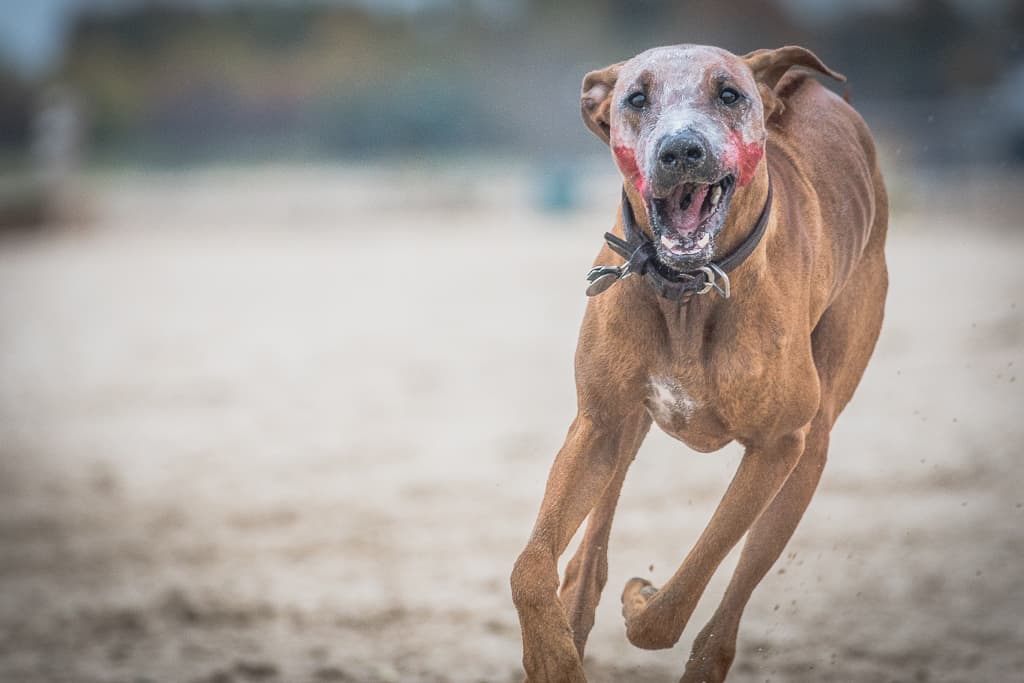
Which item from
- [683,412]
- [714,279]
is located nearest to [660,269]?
[714,279]

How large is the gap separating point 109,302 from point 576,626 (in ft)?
38.1

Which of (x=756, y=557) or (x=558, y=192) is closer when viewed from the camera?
(x=756, y=557)

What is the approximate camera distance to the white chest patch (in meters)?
2.84

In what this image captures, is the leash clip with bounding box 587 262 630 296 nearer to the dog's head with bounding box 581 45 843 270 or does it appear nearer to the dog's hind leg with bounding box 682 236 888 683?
the dog's head with bounding box 581 45 843 270

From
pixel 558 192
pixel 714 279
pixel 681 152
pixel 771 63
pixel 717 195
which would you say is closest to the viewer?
pixel 681 152

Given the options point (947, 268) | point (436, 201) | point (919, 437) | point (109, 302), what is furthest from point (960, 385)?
point (436, 201)

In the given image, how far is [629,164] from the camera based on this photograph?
266cm

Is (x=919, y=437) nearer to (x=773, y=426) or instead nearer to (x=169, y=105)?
(x=773, y=426)

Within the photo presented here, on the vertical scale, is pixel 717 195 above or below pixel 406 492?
above

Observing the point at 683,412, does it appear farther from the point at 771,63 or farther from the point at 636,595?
the point at 771,63

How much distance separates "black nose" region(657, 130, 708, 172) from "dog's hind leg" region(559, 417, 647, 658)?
1100 mm

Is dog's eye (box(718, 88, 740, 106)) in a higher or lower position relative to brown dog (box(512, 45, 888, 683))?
higher

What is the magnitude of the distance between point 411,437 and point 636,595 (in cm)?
481

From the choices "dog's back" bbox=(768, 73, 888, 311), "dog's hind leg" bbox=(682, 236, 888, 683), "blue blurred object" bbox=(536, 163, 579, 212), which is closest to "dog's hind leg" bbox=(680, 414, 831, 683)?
"dog's hind leg" bbox=(682, 236, 888, 683)
